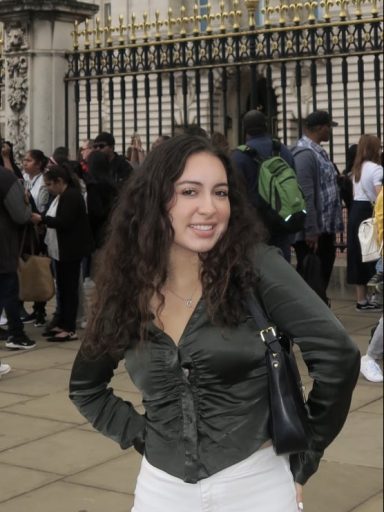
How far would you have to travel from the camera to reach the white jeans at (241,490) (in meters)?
2.46

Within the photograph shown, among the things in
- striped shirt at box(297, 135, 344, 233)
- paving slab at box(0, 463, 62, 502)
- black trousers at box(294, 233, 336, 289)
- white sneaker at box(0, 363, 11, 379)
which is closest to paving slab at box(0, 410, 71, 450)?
paving slab at box(0, 463, 62, 502)

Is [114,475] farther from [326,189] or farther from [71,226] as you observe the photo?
[326,189]

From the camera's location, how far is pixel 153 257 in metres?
2.63

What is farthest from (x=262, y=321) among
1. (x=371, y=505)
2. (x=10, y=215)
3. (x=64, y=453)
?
(x=10, y=215)

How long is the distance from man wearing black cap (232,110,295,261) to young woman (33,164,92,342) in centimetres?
160

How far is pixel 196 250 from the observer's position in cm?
257

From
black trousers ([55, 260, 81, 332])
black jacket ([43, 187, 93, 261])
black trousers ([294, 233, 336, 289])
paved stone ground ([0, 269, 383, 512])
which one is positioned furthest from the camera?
black trousers ([294, 233, 336, 289])

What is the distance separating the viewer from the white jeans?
8.07 feet

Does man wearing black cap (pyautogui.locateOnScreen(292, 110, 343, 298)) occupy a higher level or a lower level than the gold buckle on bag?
higher

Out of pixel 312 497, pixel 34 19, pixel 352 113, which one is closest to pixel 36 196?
pixel 34 19

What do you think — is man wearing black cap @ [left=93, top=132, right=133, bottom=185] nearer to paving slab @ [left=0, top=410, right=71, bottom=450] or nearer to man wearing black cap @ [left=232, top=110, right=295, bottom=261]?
man wearing black cap @ [left=232, top=110, right=295, bottom=261]

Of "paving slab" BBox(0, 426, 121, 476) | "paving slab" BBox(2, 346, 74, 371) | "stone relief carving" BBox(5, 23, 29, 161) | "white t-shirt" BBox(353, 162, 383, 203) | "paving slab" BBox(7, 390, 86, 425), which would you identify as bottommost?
"paving slab" BBox(0, 426, 121, 476)

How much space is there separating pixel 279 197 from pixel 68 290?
2.27 meters

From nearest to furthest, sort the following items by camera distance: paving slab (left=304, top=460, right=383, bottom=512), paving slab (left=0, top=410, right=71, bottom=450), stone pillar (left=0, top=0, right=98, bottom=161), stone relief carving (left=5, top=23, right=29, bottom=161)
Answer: paving slab (left=304, top=460, right=383, bottom=512)
paving slab (left=0, top=410, right=71, bottom=450)
stone pillar (left=0, top=0, right=98, bottom=161)
stone relief carving (left=5, top=23, right=29, bottom=161)
